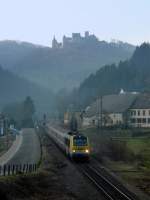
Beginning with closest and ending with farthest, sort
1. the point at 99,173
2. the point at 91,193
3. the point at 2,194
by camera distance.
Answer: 1. the point at 2,194
2. the point at 91,193
3. the point at 99,173

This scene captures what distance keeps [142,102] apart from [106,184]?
92.3m

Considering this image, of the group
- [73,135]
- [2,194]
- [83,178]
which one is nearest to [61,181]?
[83,178]

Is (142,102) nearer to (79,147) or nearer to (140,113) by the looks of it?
(140,113)

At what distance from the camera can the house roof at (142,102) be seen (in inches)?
5157

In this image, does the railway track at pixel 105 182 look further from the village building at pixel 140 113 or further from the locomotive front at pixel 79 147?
the village building at pixel 140 113

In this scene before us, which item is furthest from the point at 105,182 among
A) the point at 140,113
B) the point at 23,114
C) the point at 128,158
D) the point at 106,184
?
the point at 23,114

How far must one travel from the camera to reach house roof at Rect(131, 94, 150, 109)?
13100 centimetres

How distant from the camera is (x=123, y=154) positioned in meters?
64.8

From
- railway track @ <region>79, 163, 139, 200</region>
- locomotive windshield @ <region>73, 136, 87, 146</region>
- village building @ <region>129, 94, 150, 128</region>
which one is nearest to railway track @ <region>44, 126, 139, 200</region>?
railway track @ <region>79, 163, 139, 200</region>

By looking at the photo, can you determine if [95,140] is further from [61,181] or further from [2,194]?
[2,194]

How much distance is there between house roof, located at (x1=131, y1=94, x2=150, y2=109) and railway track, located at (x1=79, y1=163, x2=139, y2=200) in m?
76.3

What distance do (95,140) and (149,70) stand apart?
367ft

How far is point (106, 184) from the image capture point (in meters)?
41.2

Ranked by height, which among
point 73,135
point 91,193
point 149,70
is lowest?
point 91,193
